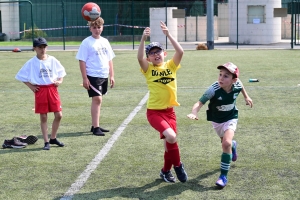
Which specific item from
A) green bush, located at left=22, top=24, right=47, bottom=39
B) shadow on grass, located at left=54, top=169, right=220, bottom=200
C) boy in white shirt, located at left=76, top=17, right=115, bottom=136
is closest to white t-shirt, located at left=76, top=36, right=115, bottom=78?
boy in white shirt, located at left=76, top=17, right=115, bottom=136

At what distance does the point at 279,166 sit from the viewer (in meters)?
7.52

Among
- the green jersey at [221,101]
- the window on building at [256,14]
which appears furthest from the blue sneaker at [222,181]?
the window on building at [256,14]

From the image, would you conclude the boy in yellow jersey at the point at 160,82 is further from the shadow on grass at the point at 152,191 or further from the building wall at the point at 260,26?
the building wall at the point at 260,26

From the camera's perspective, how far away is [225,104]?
274 inches

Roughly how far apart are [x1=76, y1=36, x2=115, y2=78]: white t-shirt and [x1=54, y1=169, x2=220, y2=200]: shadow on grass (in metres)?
3.38

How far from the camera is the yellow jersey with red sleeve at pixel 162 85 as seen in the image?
7.09m

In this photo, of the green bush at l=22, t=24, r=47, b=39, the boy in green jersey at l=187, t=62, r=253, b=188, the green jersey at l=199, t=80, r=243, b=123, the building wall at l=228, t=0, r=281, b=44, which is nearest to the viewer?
the boy in green jersey at l=187, t=62, r=253, b=188

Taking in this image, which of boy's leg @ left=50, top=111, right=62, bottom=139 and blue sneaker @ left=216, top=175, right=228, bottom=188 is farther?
boy's leg @ left=50, top=111, right=62, bottom=139

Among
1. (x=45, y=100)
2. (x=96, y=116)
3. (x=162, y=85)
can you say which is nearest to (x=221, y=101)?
(x=162, y=85)

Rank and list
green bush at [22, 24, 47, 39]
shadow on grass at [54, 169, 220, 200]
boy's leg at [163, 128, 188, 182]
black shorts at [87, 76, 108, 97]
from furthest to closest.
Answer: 1. green bush at [22, 24, 47, 39]
2. black shorts at [87, 76, 108, 97]
3. boy's leg at [163, 128, 188, 182]
4. shadow on grass at [54, 169, 220, 200]

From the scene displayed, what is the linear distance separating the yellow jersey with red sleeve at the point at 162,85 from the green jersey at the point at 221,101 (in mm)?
405

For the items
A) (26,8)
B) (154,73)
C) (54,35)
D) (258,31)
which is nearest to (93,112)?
(154,73)

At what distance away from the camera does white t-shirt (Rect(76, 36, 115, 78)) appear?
9.81m

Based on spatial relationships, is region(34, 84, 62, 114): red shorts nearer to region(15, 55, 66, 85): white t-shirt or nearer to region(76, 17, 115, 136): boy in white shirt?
region(15, 55, 66, 85): white t-shirt
